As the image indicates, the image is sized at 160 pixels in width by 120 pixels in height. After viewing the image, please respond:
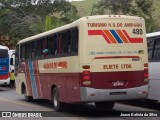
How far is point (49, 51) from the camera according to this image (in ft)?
54.7

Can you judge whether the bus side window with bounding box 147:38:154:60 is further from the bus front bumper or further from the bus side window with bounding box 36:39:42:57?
the bus side window with bounding box 36:39:42:57

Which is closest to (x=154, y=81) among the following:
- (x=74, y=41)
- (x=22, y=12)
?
(x=74, y=41)

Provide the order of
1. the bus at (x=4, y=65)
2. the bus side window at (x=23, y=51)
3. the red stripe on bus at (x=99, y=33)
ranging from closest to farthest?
the red stripe on bus at (x=99, y=33)
the bus side window at (x=23, y=51)
the bus at (x=4, y=65)

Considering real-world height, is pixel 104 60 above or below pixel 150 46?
below

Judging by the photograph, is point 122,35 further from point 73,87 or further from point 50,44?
point 50,44

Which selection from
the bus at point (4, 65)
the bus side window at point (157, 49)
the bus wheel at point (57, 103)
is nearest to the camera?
the bus side window at point (157, 49)

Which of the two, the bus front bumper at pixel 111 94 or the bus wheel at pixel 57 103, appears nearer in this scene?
the bus front bumper at pixel 111 94

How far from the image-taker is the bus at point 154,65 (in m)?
15.5

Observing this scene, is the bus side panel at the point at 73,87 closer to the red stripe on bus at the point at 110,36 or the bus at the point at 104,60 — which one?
the bus at the point at 104,60

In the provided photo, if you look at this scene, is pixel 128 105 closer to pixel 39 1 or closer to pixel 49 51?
pixel 49 51

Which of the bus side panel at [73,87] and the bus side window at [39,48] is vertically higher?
the bus side window at [39,48]

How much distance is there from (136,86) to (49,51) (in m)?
4.27

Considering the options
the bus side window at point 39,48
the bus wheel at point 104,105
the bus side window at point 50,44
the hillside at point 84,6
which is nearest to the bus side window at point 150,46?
the bus wheel at point 104,105

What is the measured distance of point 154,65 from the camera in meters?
15.7
